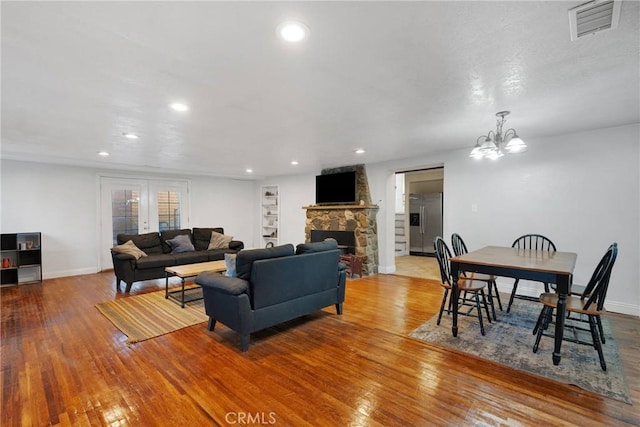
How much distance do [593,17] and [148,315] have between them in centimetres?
472

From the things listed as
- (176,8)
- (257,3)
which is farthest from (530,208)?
(176,8)

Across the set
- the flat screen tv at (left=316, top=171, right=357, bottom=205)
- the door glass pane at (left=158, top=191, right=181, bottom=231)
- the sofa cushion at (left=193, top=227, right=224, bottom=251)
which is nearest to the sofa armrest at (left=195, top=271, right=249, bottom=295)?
the sofa cushion at (left=193, top=227, right=224, bottom=251)

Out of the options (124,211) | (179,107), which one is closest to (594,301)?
(179,107)

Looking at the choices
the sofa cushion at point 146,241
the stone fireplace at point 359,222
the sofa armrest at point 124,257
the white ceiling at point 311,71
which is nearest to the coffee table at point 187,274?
the sofa armrest at point 124,257

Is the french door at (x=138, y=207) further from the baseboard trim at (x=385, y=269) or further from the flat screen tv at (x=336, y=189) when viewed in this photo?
the baseboard trim at (x=385, y=269)

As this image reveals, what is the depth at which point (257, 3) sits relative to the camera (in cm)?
139

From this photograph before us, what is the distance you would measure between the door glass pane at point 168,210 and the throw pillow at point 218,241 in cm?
164

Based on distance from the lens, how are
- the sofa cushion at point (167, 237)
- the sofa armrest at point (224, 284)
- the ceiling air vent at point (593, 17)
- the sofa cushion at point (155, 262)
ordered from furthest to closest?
the sofa cushion at point (167, 237) → the sofa cushion at point (155, 262) → the sofa armrest at point (224, 284) → the ceiling air vent at point (593, 17)

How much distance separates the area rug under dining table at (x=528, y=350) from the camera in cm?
219

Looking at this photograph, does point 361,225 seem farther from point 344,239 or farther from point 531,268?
point 531,268

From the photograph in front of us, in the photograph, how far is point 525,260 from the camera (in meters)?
2.87

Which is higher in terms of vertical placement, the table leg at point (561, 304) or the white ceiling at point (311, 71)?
the white ceiling at point (311, 71)

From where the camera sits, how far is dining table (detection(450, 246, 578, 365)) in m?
2.36

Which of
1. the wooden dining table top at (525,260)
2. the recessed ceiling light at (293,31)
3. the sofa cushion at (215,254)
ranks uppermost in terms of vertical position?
the recessed ceiling light at (293,31)
